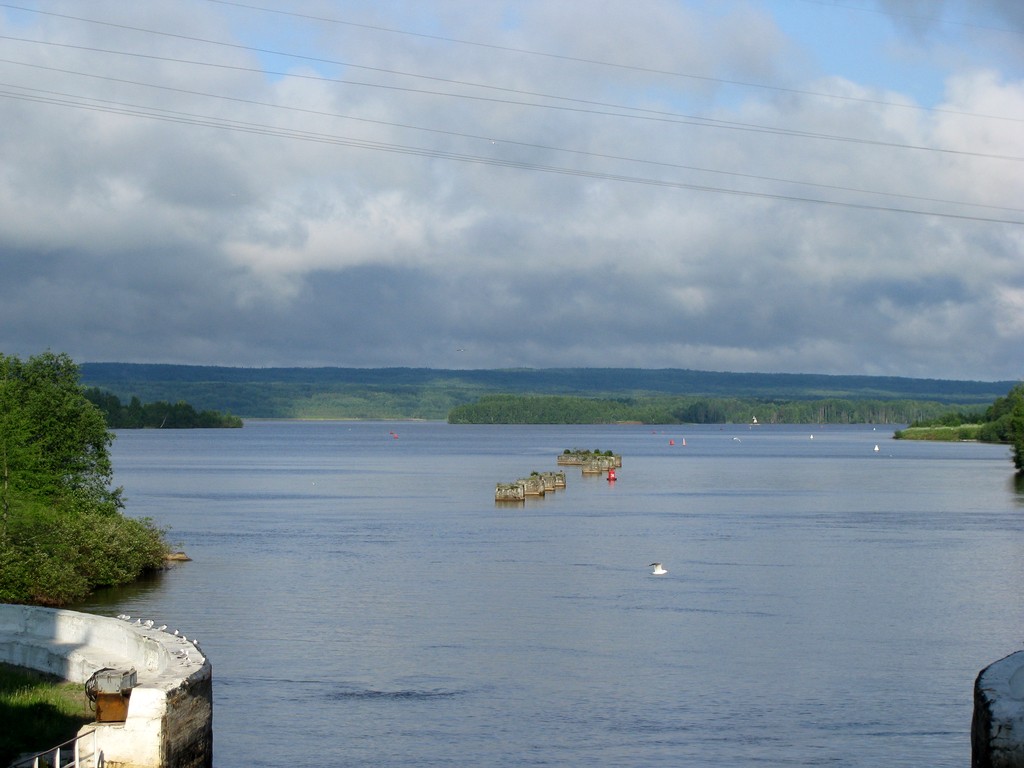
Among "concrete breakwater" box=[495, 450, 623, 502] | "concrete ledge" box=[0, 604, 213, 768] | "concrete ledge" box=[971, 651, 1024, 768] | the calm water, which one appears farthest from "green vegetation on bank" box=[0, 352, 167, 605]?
"concrete breakwater" box=[495, 450, 623, 502]

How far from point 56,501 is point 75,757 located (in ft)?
106

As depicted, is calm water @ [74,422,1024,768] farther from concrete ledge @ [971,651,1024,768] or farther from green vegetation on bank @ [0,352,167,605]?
concrete ledge @ [971,651,1024,768]

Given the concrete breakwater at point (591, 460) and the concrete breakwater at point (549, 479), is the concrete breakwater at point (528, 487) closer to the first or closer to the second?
the concrete breakwater at point (549, 479)

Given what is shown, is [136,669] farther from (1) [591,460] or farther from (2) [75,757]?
(1) [591,460]

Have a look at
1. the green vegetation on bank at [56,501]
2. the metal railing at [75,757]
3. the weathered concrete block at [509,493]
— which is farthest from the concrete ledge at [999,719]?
the weathered concrete block at [509,493]

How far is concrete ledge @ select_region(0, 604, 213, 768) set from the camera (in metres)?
19.3

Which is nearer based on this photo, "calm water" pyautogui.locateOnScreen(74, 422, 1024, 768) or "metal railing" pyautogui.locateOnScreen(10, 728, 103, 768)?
"metal railing" pyautogui.locateOnScreen(10, 728, 103, 768)

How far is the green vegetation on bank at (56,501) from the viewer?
42688 millimetres

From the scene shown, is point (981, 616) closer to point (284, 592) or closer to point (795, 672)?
point (795, 672)

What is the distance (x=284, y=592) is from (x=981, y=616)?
80.4 ft

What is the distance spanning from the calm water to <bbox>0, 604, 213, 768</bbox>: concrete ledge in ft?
9.72

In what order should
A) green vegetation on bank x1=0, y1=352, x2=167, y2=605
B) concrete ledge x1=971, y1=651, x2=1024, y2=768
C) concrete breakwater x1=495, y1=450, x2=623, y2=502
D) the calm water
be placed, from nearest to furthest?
concrete ledge x1=971, y1=651, x2=1024, y2=768
the calm water
green vegetation on bank x1=0, y1=352, x2=167, y2=605
concrete breakwater x1=495, y1=450, x2=623, y2=502

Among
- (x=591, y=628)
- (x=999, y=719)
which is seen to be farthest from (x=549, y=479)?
(x=999, y=719)

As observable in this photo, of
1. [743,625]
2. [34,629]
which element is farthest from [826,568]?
[34,629]
